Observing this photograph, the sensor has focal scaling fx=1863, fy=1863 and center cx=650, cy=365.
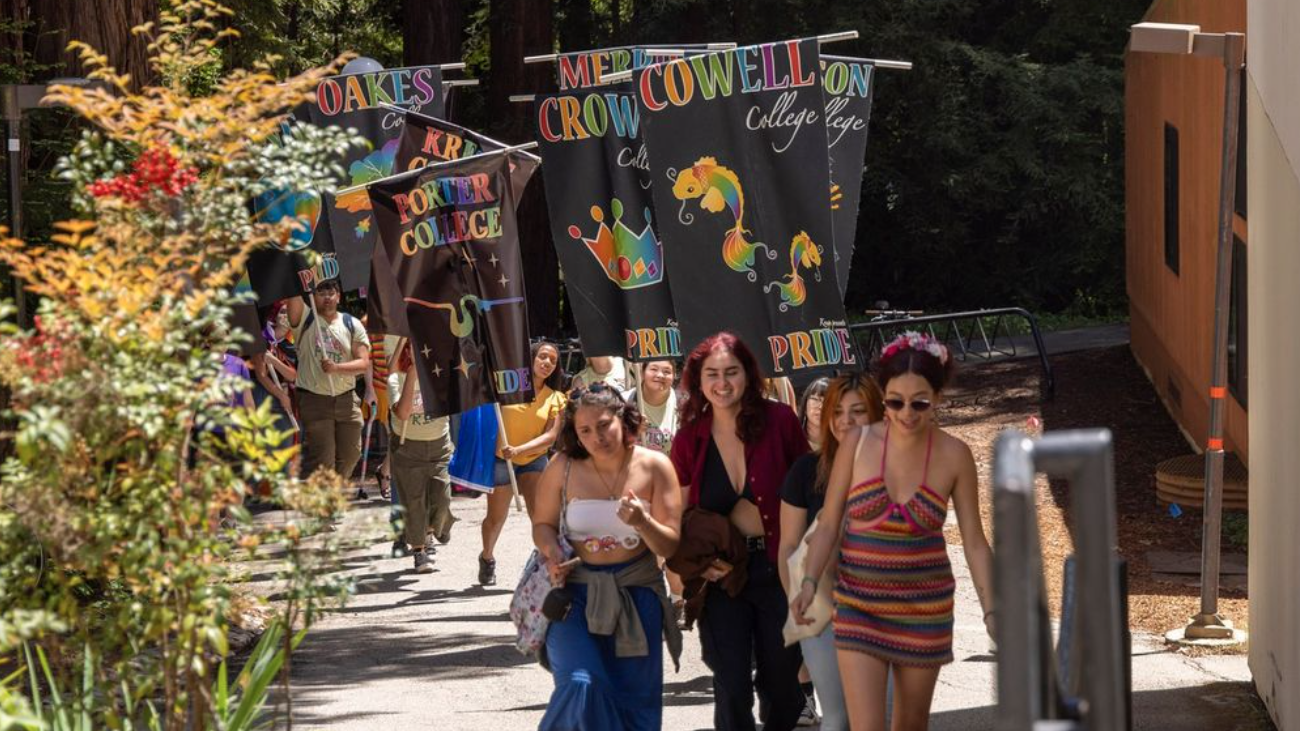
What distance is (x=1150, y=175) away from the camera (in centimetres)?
2217

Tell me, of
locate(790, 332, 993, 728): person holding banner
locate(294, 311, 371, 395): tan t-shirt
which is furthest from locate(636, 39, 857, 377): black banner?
locate(294, 311, 371, 395): tan t-shirt

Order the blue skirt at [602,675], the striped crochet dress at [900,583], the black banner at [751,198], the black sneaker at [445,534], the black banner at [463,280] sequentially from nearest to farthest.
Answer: the striped crochet dress at [900,583] → the blue skirt at [602,675] → the black banner at [751,198] → the black banner at [463,280] → the black sneaker at [445,534]

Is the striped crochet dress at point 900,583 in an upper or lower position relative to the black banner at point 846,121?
lower

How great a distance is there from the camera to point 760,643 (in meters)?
→ 7.88

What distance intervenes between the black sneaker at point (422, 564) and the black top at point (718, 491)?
6.10 meters

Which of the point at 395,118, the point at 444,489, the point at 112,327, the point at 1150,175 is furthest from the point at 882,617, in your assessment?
the point at 1150,175

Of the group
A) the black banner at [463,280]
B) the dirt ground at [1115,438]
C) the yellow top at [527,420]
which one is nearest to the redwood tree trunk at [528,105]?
the dirt ground at [1115,438]

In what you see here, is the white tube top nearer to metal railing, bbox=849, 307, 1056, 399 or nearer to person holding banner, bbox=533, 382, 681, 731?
person holding banner, bbox=533, 382, 681, 731

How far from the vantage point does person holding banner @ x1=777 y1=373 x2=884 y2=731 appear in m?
7.17

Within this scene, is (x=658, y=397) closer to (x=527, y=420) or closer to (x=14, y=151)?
(x=527, y=420)

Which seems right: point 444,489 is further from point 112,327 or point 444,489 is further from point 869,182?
point 869,182

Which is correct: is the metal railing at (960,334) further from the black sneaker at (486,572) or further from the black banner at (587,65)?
the black sneaker at (486,572)

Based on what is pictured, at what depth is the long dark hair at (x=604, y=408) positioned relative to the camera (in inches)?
295

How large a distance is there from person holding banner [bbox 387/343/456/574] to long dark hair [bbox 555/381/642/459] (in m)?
5.88
